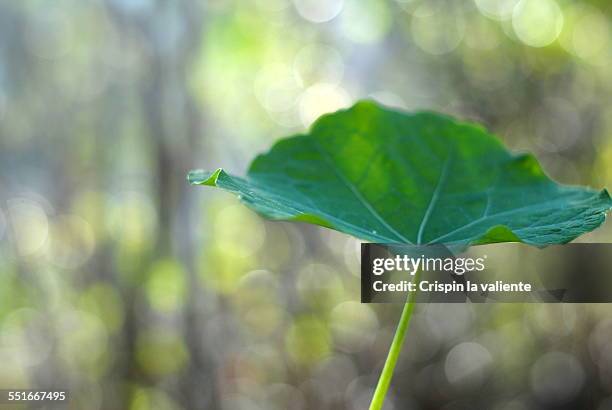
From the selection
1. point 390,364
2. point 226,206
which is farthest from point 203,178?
point 226,206

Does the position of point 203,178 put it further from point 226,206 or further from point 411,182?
point 226,206

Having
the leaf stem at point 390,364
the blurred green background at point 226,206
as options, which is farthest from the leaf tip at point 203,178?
the blurred green background at point 226,206

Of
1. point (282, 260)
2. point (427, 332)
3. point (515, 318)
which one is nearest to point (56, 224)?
point (282, 260)

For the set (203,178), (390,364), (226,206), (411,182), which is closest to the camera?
(390,364)

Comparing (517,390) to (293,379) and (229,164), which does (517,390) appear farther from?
(229,164)

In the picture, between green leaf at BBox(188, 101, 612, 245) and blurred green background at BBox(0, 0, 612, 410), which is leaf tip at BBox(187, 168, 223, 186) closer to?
green leaf at BBox(188, 101, 612, 245)

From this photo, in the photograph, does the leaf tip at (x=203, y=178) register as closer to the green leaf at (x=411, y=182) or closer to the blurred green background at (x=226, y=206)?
the green leaf at (x=411, y=182)

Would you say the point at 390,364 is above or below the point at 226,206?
below

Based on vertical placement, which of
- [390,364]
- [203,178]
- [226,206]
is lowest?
[390,364]
